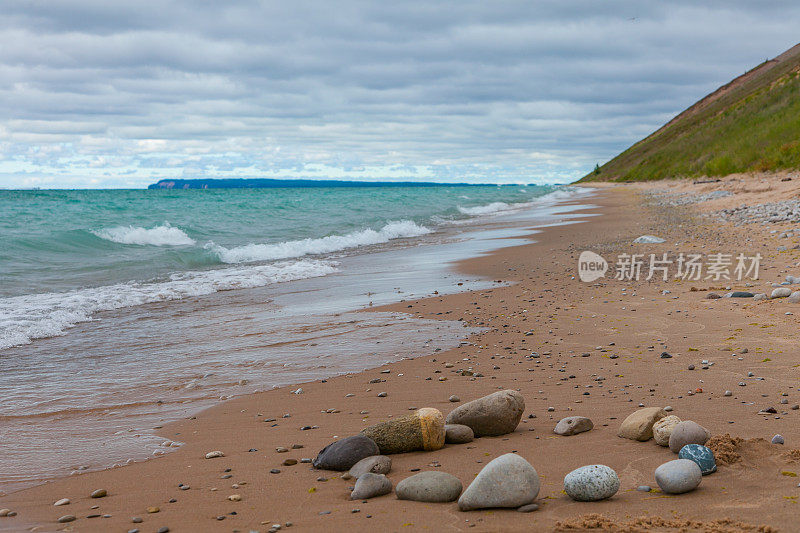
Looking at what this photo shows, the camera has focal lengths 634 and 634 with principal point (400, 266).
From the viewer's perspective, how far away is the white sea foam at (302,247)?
19.0 m

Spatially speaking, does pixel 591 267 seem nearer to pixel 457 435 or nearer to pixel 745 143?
pixel 457 435

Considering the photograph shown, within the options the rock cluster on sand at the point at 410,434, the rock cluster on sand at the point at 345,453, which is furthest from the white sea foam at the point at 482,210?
the rock cluster on sand at the point at 345,453

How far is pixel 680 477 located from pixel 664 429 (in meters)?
0.74

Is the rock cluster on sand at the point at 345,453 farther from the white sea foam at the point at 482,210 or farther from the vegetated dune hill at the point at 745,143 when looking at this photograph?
the white sea foam at the point at 482,210

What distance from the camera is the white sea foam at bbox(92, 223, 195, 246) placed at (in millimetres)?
23281

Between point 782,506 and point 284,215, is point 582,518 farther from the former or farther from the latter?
point 284,215

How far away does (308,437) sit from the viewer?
4645 mm

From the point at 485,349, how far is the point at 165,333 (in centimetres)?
462

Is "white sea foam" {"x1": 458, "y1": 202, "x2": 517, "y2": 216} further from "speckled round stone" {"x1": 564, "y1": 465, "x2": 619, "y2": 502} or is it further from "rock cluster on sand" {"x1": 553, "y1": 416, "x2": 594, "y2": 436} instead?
"speckled round stone" {"x1": 564, "y1": 465, "x2": 619, "y2": 502}

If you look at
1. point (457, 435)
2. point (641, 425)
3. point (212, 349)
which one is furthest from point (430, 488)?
point (212, 349)

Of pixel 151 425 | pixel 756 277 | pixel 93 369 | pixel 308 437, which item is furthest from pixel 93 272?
pixel 756 277

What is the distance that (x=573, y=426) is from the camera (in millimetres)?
4234

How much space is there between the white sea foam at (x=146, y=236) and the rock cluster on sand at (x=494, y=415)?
2130cm

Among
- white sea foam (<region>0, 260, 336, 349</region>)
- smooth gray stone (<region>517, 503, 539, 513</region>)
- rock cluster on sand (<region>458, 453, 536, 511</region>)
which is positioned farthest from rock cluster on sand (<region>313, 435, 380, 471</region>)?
white sea foam (<region>0, 260, 336, 349</region>)
